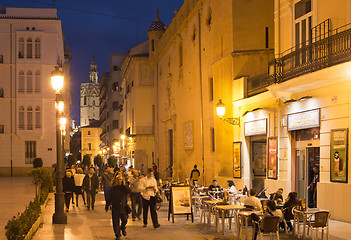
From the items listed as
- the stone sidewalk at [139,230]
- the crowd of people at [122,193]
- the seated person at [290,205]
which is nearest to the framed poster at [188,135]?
the crowd of people at [122,193]

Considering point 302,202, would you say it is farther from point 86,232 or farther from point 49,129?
point 49,129

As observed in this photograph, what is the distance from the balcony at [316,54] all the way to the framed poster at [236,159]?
4.41m

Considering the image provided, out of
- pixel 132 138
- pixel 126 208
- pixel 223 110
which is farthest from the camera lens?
pixel 132 138

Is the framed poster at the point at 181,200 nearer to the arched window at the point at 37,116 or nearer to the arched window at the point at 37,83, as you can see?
the arched window at the point at 37,116

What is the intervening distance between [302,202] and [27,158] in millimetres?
42815

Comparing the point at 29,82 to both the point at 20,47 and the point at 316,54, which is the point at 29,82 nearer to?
the point at 20,47

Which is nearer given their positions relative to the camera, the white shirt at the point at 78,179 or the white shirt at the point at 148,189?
the white shirt at the point at 148,189

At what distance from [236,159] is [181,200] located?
23.5 feet

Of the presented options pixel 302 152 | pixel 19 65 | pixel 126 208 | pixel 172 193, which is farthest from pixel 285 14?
pixel 19 65

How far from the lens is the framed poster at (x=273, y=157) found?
1867cm

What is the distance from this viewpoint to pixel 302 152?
697 inches

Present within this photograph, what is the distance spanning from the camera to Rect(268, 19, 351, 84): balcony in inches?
567

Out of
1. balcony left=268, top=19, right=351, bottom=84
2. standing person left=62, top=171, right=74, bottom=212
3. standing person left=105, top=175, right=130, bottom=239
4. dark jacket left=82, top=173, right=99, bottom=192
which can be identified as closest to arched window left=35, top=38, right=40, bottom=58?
dark jacket left=82, top=173, right=99, bottom=192

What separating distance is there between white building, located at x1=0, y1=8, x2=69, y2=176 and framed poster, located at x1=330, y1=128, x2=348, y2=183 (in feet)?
130
